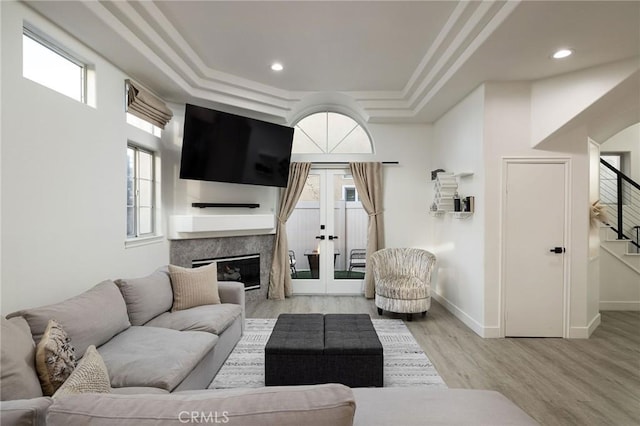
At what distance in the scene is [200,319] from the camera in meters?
2.75

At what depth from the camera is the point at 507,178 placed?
3.64 m

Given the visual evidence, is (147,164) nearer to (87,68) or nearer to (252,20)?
(87,68)

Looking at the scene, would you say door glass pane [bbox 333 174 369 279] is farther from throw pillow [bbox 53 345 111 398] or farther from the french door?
throw pillow [bbox 53 345 111 398]

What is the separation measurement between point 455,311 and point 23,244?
181 inches

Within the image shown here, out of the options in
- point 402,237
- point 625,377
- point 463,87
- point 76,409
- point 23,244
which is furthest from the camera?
point 402,237

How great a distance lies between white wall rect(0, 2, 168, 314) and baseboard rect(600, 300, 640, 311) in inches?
249

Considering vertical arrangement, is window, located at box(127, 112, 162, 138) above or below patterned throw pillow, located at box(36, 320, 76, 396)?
above

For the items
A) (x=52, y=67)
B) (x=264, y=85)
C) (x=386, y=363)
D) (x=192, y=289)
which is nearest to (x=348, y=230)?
(x=264, y=85)

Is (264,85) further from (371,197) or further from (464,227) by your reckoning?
(464,227)

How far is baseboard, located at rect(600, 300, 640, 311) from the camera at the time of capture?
4.58 metres

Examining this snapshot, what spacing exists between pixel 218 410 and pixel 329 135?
16.6 ft

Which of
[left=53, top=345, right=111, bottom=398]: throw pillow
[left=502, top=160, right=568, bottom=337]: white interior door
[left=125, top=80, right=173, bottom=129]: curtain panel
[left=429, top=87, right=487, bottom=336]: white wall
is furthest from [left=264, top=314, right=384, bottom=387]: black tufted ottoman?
[left=125, top=80, right=173, bottom=129]: curtain panel

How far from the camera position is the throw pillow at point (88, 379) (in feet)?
4.19

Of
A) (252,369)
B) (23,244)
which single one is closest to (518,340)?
(252,369)
